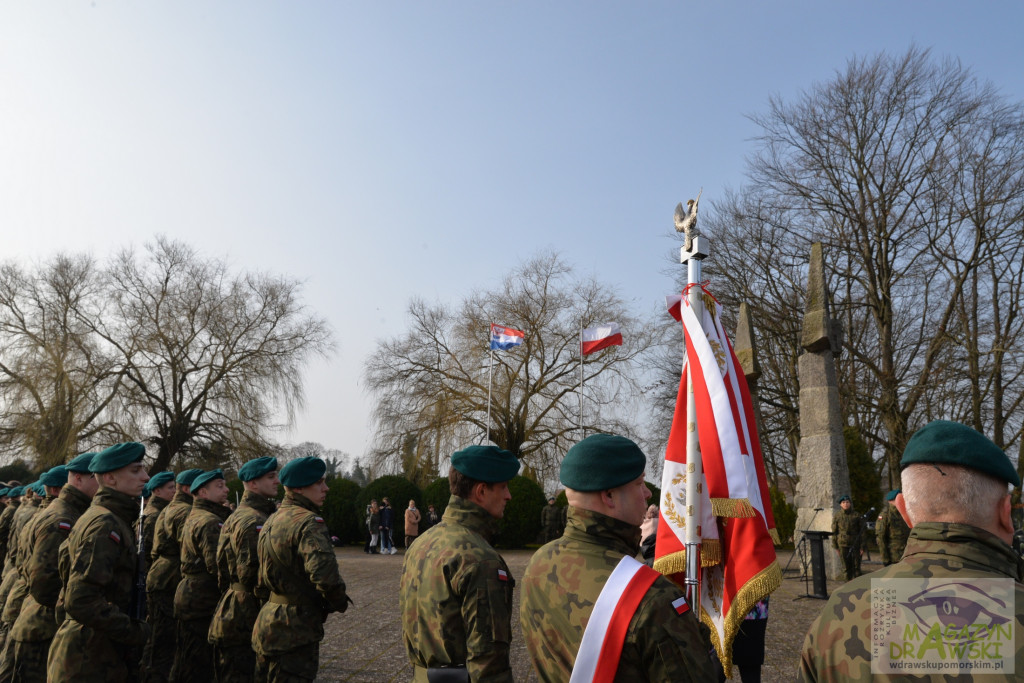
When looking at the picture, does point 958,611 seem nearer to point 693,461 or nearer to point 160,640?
point 693,461

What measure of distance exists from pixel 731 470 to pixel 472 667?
6.24ft

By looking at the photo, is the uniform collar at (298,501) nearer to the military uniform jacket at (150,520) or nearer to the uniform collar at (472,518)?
the uniform collar at (472,518)

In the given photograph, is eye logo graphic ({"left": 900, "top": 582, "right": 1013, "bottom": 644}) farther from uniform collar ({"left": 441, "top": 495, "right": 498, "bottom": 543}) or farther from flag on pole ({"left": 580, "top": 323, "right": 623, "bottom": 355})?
flag on pole ({"left": 580, "top": 323, "right": 623, "bottom": 355})

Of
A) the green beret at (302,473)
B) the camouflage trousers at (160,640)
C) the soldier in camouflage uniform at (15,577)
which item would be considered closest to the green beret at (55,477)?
the soldier in camouflage uniform at (15,577)

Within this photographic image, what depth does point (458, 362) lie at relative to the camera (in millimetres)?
33438

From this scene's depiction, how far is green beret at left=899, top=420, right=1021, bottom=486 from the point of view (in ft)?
6.10

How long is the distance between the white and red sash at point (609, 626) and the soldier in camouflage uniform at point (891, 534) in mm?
13813

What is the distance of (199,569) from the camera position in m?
6.46

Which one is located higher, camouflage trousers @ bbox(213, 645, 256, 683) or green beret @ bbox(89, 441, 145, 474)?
green beret @ bbox(89, 441, 145, 474)

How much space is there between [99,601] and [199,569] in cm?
191

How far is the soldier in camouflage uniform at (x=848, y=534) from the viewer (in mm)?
14312

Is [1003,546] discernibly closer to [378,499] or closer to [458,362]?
[378,499]

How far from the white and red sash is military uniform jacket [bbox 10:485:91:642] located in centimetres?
436

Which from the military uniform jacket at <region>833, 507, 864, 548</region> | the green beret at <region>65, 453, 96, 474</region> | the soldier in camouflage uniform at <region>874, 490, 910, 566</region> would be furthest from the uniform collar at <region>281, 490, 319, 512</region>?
the soldier in camouflage uniform at <region>874, 490, 910, 566</region>
